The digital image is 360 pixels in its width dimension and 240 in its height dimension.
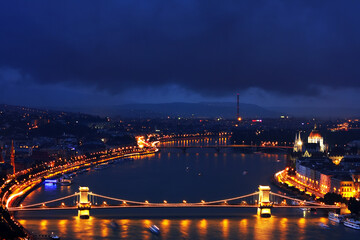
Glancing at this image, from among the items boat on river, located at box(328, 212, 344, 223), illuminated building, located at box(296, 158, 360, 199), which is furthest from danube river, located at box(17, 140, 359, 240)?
illuminated building, located at box(296, 158, 360, 199)

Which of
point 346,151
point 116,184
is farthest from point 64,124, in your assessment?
point 116,184

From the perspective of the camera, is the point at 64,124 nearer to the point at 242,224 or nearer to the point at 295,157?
the point at 295,157

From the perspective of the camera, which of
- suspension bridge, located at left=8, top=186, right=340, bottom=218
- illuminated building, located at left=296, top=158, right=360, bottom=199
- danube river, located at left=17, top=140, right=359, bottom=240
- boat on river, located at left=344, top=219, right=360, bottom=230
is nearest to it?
danube river, located at left=17, top=140, right=359, bottom=240

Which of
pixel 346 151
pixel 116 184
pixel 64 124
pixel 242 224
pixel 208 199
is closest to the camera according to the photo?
pixel 242 224

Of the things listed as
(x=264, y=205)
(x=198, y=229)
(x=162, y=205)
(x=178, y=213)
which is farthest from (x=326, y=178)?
(x=198, y=229)

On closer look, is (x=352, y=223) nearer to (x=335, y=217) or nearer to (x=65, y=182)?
(x=335, y=217)

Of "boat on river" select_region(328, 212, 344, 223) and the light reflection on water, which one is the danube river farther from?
"boat on river" select_region(328, 212, 344, 223)

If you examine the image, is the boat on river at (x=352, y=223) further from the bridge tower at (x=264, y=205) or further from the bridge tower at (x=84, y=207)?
the bridge tower at (x=84, y=207)

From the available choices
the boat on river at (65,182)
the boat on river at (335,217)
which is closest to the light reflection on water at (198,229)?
the boat on river at (335,217)
